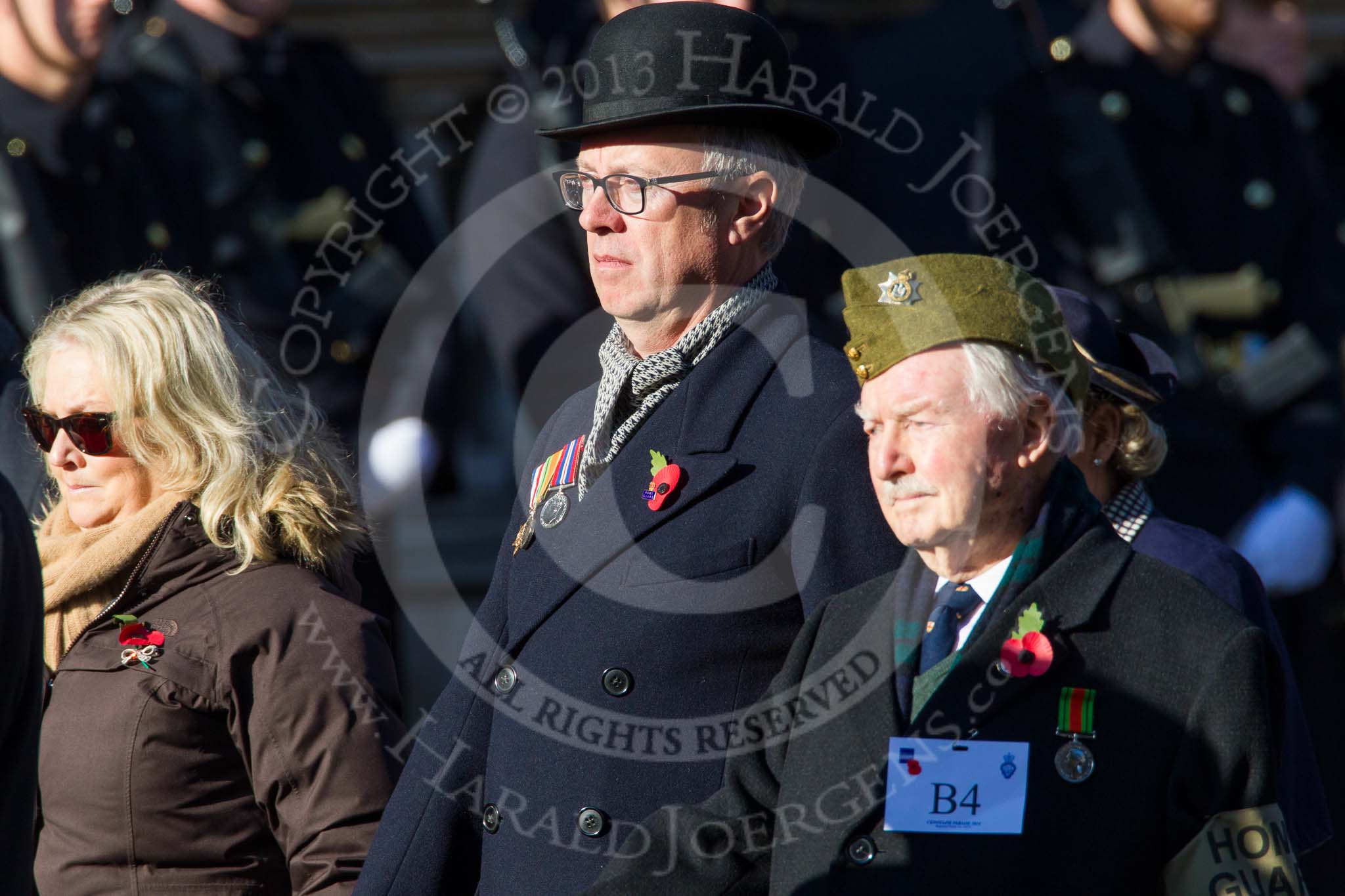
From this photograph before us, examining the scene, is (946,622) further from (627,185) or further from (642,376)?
(627,185)

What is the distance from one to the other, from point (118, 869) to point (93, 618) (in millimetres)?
404

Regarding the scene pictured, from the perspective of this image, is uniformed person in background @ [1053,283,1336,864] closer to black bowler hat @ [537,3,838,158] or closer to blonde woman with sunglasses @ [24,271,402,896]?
black bowler hat @ [537,3,838,158]

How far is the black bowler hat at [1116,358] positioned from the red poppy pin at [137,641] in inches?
61.7

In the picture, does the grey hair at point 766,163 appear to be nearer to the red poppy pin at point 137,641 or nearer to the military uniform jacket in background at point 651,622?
the military uniform jacket in background at point 651,622

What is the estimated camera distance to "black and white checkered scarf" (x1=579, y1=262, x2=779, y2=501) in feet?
8.56

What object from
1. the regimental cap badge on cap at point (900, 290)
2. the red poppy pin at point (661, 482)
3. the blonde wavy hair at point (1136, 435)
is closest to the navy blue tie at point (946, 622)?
the regimental cap badge on cap at point (900, 290)

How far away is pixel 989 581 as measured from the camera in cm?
217

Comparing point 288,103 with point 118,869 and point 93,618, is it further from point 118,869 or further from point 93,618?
point 118,869

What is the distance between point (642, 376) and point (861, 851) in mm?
827

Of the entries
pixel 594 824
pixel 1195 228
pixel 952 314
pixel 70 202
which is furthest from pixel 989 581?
pixel 70 202

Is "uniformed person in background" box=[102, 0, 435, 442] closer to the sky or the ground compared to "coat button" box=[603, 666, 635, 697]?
closer to the sky

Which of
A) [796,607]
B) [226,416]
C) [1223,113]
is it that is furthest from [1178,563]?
[1223,113]

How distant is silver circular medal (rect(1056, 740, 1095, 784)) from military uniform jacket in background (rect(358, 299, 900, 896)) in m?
0.42

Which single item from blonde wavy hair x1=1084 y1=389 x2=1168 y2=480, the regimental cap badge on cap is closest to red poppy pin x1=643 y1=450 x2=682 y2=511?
the regimental cap badge on cap
